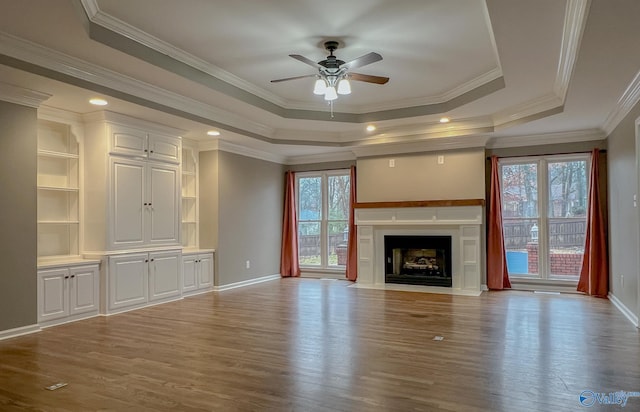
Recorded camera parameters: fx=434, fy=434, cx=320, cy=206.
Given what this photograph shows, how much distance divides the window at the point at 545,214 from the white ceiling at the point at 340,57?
0.59 metres

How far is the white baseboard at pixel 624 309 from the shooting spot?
15.6 feet

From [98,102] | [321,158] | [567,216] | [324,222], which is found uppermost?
[98,102]

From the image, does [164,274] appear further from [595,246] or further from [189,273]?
[595,246]

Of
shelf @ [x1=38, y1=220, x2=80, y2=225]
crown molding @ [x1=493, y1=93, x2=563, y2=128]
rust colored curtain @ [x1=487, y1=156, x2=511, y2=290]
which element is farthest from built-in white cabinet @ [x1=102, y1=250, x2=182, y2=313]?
crown molding @ [x1=493, y1=93, x2=563, y2=128]

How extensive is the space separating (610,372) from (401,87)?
392cm

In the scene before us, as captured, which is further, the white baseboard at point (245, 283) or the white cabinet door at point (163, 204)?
the white baseboard at point (245, 283)

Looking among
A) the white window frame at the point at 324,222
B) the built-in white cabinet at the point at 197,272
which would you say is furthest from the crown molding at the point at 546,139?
the built-in white cabinet at the point at 197,272

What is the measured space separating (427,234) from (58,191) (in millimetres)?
5585

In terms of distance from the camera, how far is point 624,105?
5.04 meters

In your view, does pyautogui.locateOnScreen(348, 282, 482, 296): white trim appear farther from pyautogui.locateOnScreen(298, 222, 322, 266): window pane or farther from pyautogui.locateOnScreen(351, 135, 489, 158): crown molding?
pyautogui.locateOnScreen(351, 135, 489, 158): crown molding

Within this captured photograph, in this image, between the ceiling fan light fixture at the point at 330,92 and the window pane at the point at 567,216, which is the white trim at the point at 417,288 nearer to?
the window pane at the point at 567,216

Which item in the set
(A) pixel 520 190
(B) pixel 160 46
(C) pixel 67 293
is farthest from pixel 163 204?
(A) pixel 520 190

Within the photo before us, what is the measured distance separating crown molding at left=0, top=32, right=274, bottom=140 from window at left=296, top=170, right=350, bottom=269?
2.81 metres
